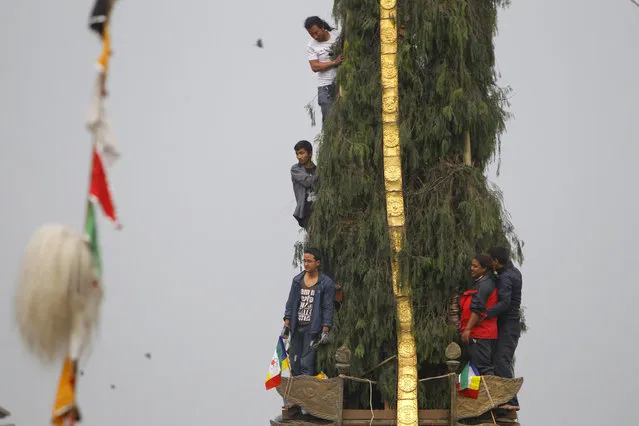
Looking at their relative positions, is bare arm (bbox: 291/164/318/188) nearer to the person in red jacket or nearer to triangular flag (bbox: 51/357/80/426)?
the person in red jacket

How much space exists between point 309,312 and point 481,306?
159cm

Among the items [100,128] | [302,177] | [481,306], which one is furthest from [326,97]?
[100,128]

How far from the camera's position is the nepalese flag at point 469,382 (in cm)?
1151

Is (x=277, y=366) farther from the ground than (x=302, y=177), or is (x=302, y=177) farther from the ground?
(x=302, y=177)

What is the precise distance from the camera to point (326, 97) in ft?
42.7

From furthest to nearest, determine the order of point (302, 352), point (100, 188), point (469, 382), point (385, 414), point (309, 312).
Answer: point (302, 352), point (309, 312), point (385, 414), point (469, 382), point (100, 188)

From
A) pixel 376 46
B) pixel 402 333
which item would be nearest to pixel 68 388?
pixel 402 333

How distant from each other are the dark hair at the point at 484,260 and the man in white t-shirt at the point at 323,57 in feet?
7.23

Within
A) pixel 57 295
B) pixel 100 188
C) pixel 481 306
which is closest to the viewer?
pixel 57 295

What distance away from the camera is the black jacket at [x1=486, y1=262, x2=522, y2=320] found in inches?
450

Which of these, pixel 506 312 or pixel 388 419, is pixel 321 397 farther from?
pixel 506 312

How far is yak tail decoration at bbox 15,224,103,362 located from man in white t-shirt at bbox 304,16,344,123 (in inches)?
229

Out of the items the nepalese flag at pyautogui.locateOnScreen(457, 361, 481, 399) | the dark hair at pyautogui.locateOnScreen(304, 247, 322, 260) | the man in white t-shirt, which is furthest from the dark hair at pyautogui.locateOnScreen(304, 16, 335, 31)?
the nepalese flag at pyautogui.locateOnScreen(457, 361, 481, 399)

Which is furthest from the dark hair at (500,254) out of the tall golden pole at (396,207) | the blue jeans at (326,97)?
the blue jeans at (326,97)
